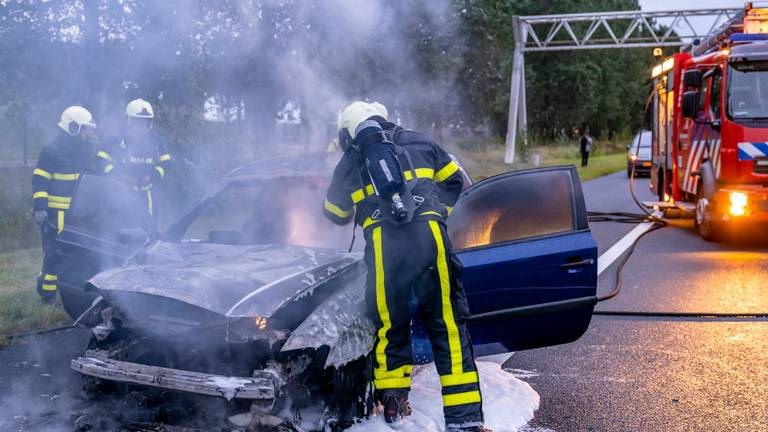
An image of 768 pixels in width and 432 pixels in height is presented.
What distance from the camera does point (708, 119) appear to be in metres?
A: 11.1

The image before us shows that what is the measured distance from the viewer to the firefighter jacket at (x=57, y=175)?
283 inches

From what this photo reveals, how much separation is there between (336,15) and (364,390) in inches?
186

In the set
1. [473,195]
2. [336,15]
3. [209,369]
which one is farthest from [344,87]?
[209,369]

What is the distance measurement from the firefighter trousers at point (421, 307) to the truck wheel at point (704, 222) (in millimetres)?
8104

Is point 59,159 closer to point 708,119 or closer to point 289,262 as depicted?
point 289,262

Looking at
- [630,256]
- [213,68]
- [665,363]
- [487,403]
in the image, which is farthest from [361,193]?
[630,256]

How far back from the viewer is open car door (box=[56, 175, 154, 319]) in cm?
502

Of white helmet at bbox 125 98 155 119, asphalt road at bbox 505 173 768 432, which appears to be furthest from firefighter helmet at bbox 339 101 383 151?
white helmet at bbox 125 98 155 119

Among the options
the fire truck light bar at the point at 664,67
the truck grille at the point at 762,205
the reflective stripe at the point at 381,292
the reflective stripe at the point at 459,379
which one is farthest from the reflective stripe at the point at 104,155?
the fire truck light bar at the point at 664,67

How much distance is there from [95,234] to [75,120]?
2240 millimetres

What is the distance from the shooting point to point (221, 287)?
376 centimetres

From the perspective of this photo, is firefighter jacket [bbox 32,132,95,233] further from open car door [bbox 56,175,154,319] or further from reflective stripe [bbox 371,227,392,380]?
reflective stripe [bbox 371,227,392,380]

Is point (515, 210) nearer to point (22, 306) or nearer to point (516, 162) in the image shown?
point (22, 306)

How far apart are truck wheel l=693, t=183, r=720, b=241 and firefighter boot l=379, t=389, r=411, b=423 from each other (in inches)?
322
